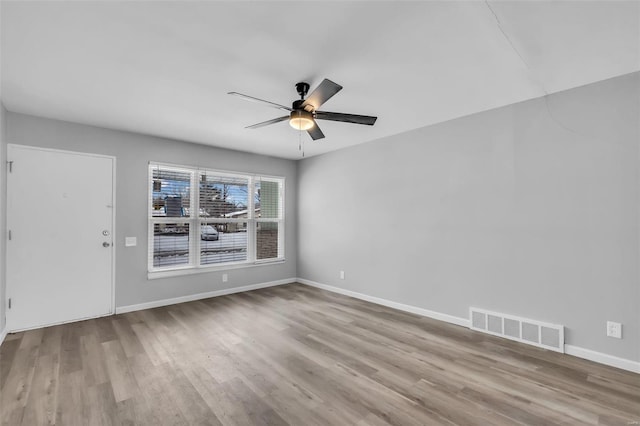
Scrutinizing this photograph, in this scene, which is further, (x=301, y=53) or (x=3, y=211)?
(x=3, y=211)

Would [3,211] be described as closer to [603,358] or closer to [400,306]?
[400,306]

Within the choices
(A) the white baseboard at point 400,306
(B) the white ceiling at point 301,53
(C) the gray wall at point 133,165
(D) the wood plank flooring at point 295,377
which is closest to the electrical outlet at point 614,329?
(D) the wood plank flooring at point 295,377

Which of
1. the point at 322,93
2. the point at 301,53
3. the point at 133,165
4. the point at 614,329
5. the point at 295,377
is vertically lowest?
the point at 295,377

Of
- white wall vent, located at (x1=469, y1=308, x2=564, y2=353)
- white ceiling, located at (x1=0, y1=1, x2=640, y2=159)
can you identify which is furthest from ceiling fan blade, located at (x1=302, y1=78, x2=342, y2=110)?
white wall vent, located at (x1=469, y1=308, x2=564, y2=353)

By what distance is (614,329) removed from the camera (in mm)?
2625

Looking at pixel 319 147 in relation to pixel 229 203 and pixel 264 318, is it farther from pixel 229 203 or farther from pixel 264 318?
pixel 264 318

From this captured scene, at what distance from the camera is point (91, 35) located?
6.71 feet

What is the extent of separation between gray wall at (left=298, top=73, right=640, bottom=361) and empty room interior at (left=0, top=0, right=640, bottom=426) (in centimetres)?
2

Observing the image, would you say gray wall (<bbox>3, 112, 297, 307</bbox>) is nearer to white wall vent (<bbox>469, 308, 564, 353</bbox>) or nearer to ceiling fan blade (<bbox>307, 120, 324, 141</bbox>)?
ceiling fan blade (<bbox>307, 120, 324, 141</bbox>)

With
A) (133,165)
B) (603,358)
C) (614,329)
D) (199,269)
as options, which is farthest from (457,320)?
(133,165)

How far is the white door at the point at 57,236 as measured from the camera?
3.48m

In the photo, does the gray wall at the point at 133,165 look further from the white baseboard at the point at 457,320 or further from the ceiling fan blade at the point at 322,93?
the ceiling fan blade at the point at 322,93

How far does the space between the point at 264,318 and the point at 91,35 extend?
11.0 feet

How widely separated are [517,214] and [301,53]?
2.79 meters
